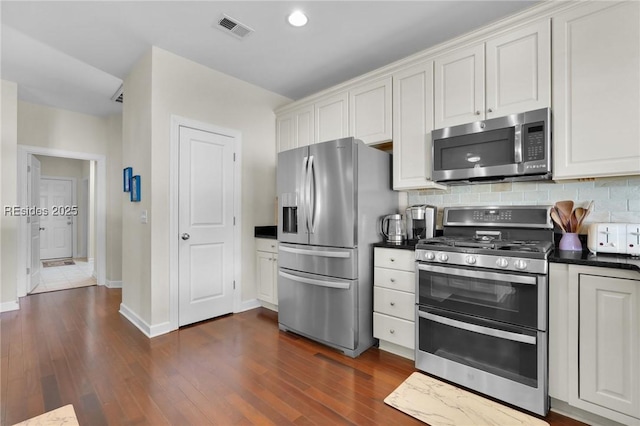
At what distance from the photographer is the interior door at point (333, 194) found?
8.29 ft

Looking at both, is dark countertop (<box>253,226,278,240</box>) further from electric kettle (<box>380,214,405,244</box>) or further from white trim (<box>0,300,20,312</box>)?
white trim (<box>0,300,20,312</box>)

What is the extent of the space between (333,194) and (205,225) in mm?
1576

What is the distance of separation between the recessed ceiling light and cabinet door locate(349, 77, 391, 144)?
81 centimetres

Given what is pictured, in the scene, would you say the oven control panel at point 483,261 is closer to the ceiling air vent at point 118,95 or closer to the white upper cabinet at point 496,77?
the white upper cabinet at point 496,77

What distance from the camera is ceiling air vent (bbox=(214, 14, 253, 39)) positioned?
99.5 inches

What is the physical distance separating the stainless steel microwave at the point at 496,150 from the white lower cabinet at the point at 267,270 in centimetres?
198

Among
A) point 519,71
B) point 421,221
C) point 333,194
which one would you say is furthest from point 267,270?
point 519,71

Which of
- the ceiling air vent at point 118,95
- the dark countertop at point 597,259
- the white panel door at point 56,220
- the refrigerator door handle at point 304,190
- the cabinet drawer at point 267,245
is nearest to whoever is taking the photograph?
the dark countertop at point 597,259

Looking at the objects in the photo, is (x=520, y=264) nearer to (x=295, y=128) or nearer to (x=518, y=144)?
(x=518, y=144)

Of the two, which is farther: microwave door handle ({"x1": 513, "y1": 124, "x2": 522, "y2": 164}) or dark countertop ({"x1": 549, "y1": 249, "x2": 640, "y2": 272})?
microwave door handle ({"x1": 513, "y1": 124, "x2": 522, "y2": 164})

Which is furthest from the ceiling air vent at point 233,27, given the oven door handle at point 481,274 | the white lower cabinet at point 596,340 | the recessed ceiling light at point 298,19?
the white lower cabinet at point 596,340

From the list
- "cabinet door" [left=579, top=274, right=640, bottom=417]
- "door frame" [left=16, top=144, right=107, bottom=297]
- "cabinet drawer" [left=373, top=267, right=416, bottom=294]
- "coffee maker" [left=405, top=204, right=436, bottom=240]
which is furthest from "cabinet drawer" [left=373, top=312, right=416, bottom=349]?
"door frame" [left=16, top=144, right=107, bottom=297]

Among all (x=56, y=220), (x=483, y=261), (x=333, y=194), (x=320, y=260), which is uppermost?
(x=333, y=194)

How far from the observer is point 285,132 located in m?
3.87
